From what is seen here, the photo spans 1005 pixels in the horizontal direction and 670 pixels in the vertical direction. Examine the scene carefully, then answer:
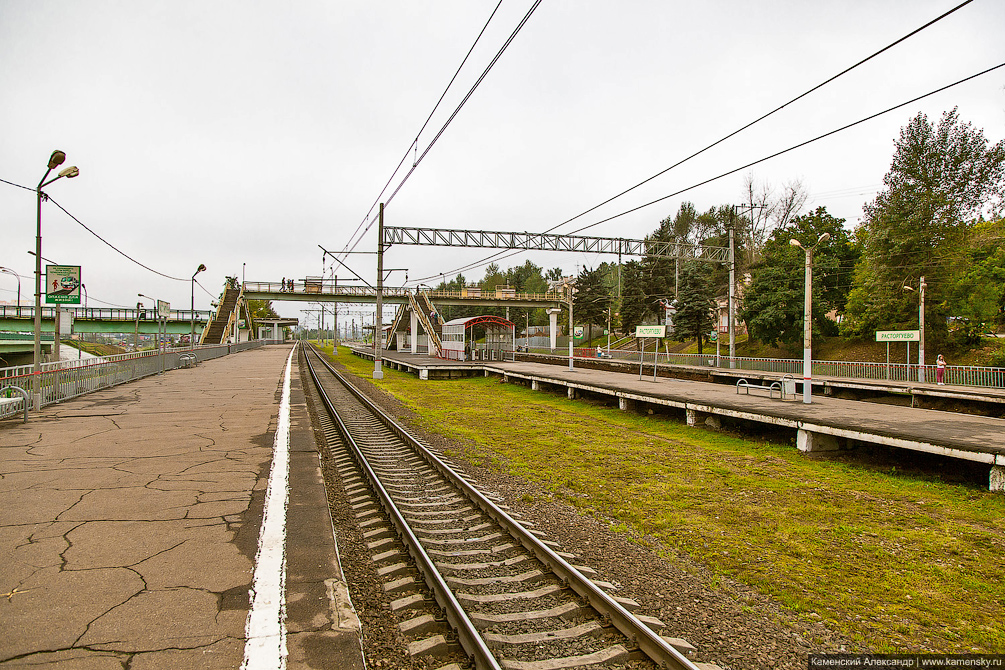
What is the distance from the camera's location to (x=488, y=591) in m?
5.07

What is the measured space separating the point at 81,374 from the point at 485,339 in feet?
83.0

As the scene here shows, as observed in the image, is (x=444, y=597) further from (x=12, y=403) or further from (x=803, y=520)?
(x=12, y=403)

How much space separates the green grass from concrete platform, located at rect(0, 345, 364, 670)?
3920 millimetres

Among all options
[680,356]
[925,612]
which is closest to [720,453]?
[925,612]

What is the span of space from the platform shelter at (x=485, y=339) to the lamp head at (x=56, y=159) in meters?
26.7

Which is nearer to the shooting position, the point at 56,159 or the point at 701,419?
the point at 56,159

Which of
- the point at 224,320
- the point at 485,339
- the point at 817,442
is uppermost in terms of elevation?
the point at 224,320

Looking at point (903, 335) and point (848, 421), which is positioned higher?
point (903, 335)

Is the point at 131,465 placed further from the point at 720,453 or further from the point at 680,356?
the point at 680,356

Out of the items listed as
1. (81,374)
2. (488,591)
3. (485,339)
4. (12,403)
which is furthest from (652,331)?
(81,374)

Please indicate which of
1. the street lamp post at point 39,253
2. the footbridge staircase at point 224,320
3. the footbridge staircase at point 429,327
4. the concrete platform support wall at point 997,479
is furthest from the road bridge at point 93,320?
the concrete platform support wall at point 997,479

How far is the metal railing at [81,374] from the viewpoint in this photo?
1468 cm

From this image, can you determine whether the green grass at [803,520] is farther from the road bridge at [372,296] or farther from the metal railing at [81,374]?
the road bridge at [372,296]

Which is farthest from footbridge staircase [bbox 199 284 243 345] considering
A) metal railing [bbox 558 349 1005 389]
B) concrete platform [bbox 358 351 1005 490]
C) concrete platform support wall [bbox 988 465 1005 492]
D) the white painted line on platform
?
concrete platform support wall [bbox 988 465 1005 492]
